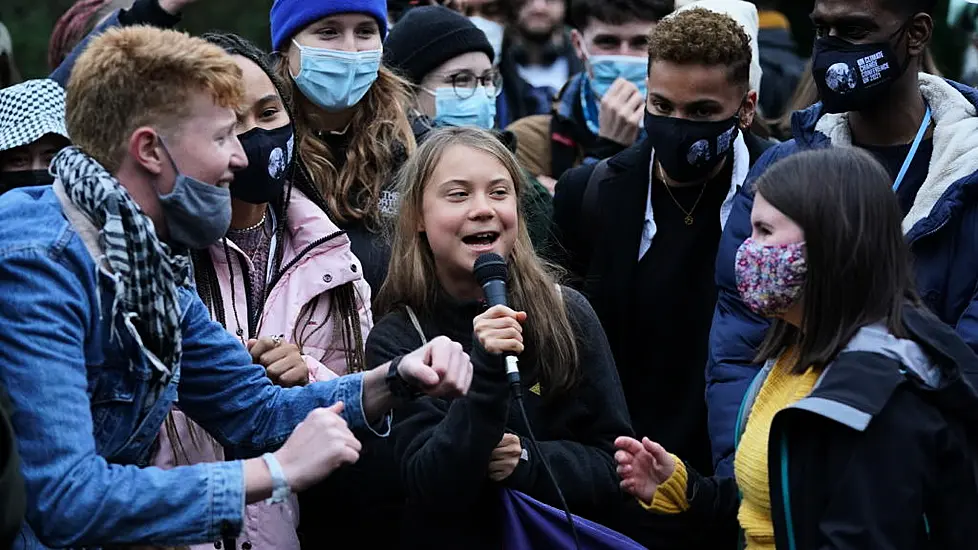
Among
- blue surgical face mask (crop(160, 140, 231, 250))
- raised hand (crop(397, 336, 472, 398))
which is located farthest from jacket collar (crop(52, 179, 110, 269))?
raised hand (crop(397, 336, 472, 398))

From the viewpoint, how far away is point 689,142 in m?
5.47

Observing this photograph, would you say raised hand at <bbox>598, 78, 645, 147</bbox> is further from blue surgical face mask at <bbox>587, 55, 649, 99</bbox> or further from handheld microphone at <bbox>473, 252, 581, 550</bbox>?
handheld microphone at <bbox>473, 252, 581, 550</bbox>

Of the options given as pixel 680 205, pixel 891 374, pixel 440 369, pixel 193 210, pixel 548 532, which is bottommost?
pixel 548 532

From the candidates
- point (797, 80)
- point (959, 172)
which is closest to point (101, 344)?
point (959, 172)

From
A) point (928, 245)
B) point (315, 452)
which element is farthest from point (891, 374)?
point (315, 452)

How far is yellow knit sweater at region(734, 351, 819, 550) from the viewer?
383 cm

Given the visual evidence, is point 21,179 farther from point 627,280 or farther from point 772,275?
point 772,275

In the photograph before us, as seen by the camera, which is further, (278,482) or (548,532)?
(548,532)

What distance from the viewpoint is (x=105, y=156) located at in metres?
3.62

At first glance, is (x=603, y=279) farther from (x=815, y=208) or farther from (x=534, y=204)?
(x=815, y=208)

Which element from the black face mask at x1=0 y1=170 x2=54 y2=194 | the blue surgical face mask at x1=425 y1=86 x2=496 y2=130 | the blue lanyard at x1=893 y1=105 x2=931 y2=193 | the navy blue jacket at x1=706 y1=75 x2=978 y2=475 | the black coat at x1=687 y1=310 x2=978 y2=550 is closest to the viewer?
the black coat at x1=687 y1=310 x2=978 y2=550

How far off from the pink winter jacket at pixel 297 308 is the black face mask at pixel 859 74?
175 cm

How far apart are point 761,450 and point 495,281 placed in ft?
2.79

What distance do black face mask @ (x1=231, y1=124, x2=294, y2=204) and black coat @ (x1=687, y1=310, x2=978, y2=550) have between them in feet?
6.44
